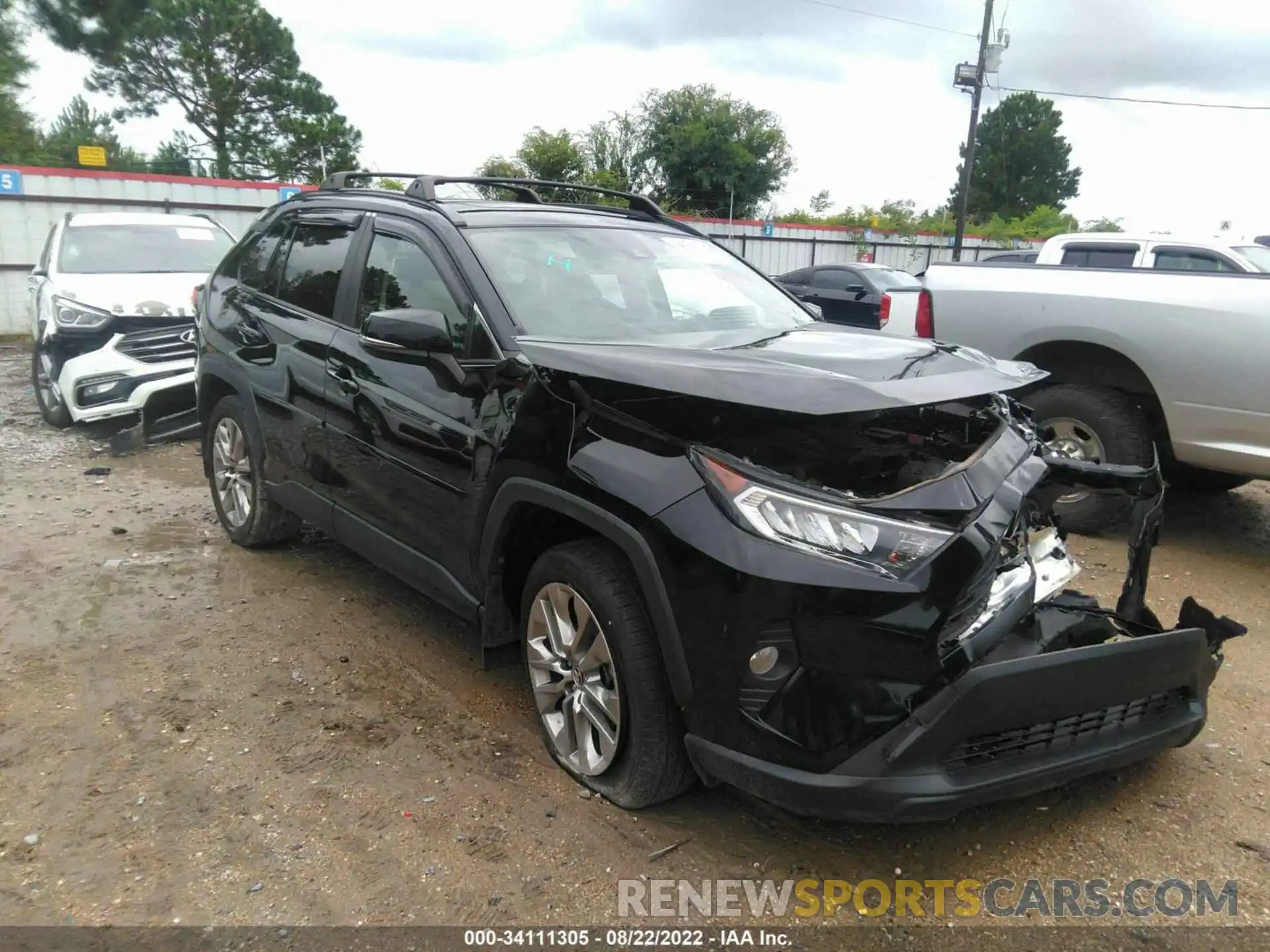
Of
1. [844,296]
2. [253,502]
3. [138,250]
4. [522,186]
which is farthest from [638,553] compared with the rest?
[844,296]

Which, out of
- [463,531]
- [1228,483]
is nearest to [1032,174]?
[1228,483]

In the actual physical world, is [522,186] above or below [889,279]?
above

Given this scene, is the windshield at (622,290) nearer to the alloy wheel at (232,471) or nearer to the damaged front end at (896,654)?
the damaged front end at (896,654)

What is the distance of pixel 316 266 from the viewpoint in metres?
4.30

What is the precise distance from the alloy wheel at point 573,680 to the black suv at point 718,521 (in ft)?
0.04

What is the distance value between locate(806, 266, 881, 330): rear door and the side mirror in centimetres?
1089

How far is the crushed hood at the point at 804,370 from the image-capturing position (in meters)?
2.36

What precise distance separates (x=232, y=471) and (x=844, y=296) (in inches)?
428

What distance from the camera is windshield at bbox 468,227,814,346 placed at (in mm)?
3307

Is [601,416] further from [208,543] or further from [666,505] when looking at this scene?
[208,543]

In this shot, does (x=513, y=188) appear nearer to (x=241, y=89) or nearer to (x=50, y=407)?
(x=50, y=407)

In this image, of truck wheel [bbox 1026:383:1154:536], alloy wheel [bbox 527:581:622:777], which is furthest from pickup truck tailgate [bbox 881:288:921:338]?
alloy wheel [bbox 527:581:622:777]

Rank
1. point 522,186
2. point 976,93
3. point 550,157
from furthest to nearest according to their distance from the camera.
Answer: point 550,157, point 976,93, point 522,186

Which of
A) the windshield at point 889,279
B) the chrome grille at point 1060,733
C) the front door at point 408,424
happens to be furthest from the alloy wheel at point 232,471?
the windshield at point 889,279
